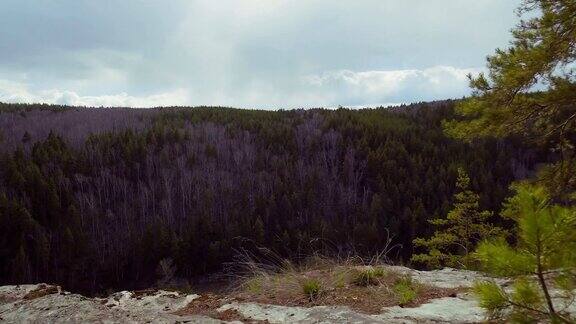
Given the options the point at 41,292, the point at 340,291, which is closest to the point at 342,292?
the point at 340,291

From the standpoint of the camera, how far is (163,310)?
4.81 m

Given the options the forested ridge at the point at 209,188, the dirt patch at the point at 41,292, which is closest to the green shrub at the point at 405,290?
the dirt patch at the point at 41,292

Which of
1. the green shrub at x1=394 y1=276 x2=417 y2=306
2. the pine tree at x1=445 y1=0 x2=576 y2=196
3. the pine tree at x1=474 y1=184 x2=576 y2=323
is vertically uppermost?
the pine tree at x1=445 y1=0 x2=576 y2=196

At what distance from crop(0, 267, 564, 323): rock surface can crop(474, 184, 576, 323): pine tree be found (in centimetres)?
127

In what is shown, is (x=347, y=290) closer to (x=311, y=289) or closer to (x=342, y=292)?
(x=342, y=292)

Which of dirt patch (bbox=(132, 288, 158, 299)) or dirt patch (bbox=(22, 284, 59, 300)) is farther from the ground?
dirt patch (bbox=(22, 284, 59, 300))

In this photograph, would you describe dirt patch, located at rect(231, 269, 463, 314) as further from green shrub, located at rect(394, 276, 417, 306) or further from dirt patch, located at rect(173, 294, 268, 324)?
dirt patch, located at rect(173, 294, 268, 324)

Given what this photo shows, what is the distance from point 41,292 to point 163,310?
158 centimetres

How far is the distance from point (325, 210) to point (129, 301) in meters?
22.3

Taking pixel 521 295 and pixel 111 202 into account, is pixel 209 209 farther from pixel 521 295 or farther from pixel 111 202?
pixel 521 295

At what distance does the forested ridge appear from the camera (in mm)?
21797

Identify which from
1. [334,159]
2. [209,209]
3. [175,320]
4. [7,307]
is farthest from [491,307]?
[334,159]

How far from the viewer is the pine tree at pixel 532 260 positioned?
2643 mm

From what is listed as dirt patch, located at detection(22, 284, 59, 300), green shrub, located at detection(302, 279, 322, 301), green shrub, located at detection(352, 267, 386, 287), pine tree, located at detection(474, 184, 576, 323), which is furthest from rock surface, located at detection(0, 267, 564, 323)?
pine tree, located at detection(474, 184, 576, 323)
